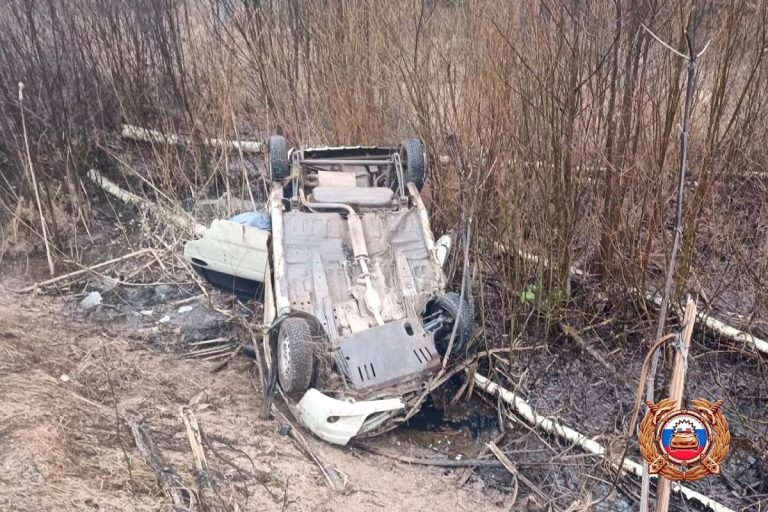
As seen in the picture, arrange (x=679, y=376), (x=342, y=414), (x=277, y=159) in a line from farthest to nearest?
1. (x=277, y=159)
2. (x=342, y=414)
3. (x=679, y=376)

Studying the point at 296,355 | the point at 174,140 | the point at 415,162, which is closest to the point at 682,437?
the point at 296,355

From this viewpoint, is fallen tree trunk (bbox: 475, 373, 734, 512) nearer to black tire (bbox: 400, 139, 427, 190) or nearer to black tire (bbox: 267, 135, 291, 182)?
black tire (bbox: 400, 139, 427, 190)

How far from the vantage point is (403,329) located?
452 cm

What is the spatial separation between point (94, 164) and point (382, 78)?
11.3ft

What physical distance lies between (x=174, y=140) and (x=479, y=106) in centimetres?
381

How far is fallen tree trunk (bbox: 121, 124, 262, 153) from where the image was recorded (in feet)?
24.2

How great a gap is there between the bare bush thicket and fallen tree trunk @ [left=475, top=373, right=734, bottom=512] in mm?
491

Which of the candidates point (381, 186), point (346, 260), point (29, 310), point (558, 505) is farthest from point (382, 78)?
point (558, 505)

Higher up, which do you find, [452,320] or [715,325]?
[452,320]

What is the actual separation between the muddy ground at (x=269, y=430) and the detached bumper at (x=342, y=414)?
0.13 metres

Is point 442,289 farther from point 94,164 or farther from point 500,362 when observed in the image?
point 94,164

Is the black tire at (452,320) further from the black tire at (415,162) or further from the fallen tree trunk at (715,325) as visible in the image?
the black tire at (415,162)

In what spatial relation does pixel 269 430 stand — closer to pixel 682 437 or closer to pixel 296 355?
pixel 296 355

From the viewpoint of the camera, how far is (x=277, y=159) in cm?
553
